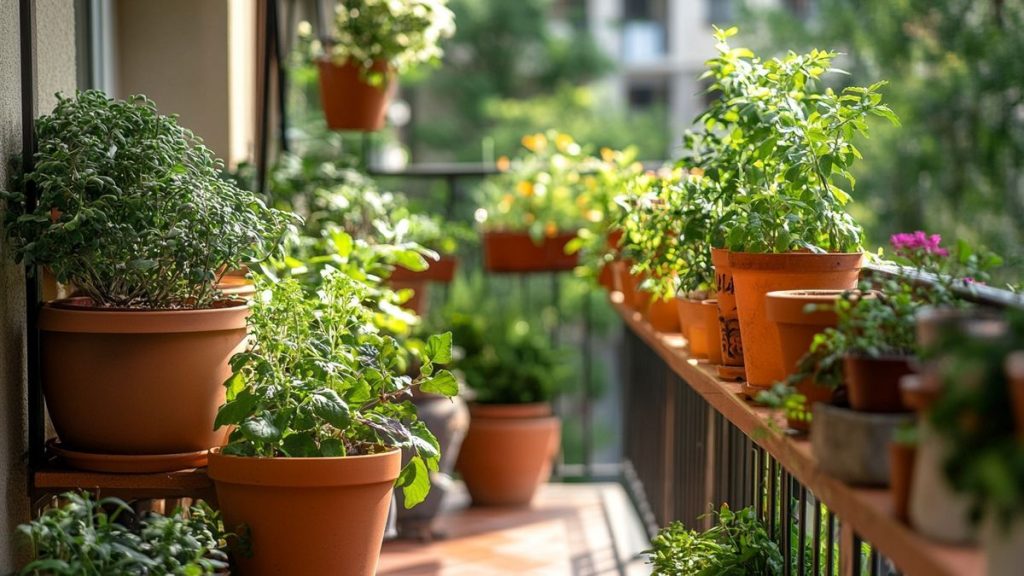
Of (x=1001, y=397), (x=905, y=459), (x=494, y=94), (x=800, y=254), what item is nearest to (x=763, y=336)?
(x=800, y=254)

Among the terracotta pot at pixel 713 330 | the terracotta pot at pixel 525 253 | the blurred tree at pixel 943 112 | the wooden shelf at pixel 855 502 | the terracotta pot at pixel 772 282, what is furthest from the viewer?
the blurred tree at pixel 943 112

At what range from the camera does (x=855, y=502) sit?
1195 mm

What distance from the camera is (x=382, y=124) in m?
3.79

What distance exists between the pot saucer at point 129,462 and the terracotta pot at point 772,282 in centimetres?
89

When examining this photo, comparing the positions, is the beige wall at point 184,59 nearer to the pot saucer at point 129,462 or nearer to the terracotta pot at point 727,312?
Result: the pot saucer at point 129,462

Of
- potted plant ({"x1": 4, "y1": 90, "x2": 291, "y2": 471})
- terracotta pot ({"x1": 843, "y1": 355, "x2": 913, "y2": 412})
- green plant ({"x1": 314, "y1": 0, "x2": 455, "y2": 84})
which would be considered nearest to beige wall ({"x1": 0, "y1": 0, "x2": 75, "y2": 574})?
potted plant ({"x1": 4, "y1": 90, "x2": 291, "y2": 471})

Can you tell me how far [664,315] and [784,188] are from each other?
2.73 ft

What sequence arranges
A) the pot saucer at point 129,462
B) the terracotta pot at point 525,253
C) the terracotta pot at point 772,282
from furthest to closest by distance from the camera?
the terracotta pot at point 525,253, the pot saucer at point 129,462, the terracotta pot at point 772,282

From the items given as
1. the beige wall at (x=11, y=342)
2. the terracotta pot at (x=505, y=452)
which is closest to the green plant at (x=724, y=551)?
the beige wall at (x=11, y=342)

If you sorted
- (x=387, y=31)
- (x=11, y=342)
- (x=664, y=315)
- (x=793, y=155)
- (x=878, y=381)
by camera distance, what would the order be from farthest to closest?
(x=387, y=31), (x=664, y=315), (x=11, y=342), (x=793, y=155), (x=878, y=381)

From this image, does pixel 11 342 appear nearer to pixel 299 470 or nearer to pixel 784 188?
pixel 299 470

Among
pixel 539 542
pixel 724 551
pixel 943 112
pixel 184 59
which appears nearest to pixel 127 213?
pixel 724 551

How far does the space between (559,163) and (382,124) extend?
1.97 feet

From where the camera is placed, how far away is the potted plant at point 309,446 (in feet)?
5.81
